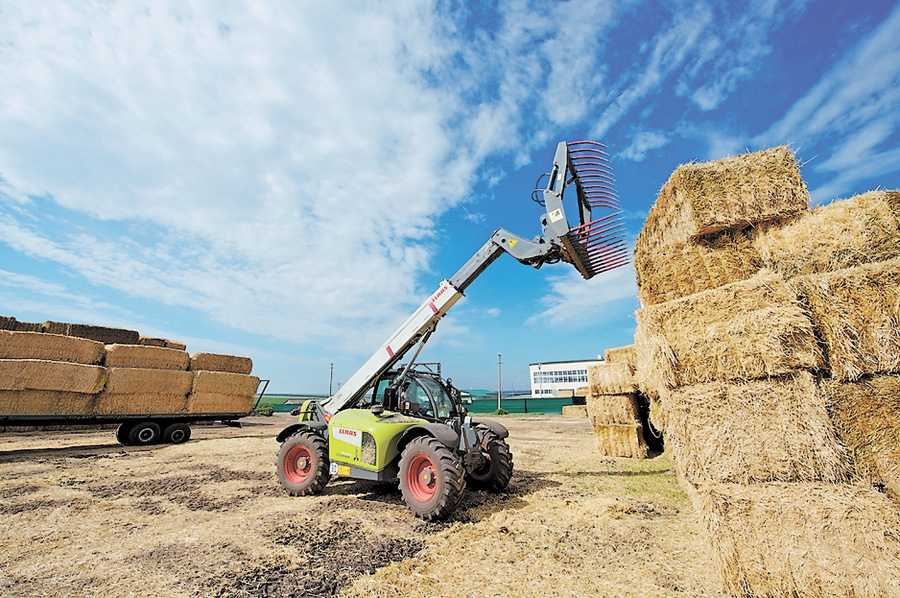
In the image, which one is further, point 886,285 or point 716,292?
point 716,292

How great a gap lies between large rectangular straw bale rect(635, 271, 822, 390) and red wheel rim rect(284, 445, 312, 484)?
485 centimetres

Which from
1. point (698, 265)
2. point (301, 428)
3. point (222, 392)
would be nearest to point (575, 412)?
point (222, 392)

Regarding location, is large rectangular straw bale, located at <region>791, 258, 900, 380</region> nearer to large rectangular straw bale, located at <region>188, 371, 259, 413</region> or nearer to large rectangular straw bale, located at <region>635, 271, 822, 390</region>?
large rectangular straw bale, located at <region>635, 271, 822, 390</region>

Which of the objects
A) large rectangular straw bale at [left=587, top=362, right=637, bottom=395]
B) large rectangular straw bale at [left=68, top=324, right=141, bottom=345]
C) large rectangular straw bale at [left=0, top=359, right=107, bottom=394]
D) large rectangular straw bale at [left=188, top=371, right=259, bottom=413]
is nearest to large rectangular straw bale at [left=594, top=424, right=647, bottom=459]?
large rectangular straw bale at [left=587, top=362, right=637, bottom=395]

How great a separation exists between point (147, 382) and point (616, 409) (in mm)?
12127

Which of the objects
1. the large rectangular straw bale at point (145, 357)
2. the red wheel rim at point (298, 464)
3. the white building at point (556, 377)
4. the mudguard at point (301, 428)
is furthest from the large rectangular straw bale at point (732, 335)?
the white building at point (556, 377)

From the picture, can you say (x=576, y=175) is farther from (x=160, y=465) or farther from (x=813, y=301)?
(x=160, y=465)

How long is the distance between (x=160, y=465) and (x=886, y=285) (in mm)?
10746

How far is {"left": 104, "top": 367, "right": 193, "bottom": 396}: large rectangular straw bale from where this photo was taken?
11.1 m

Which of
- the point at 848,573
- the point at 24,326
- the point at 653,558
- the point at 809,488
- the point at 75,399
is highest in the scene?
the point at 24,326

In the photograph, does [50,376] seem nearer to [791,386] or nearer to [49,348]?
[49,348]

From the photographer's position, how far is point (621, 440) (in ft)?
31.3

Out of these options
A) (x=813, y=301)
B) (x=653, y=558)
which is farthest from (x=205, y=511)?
(x=813, y=301)

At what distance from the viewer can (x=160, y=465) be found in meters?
8.32
